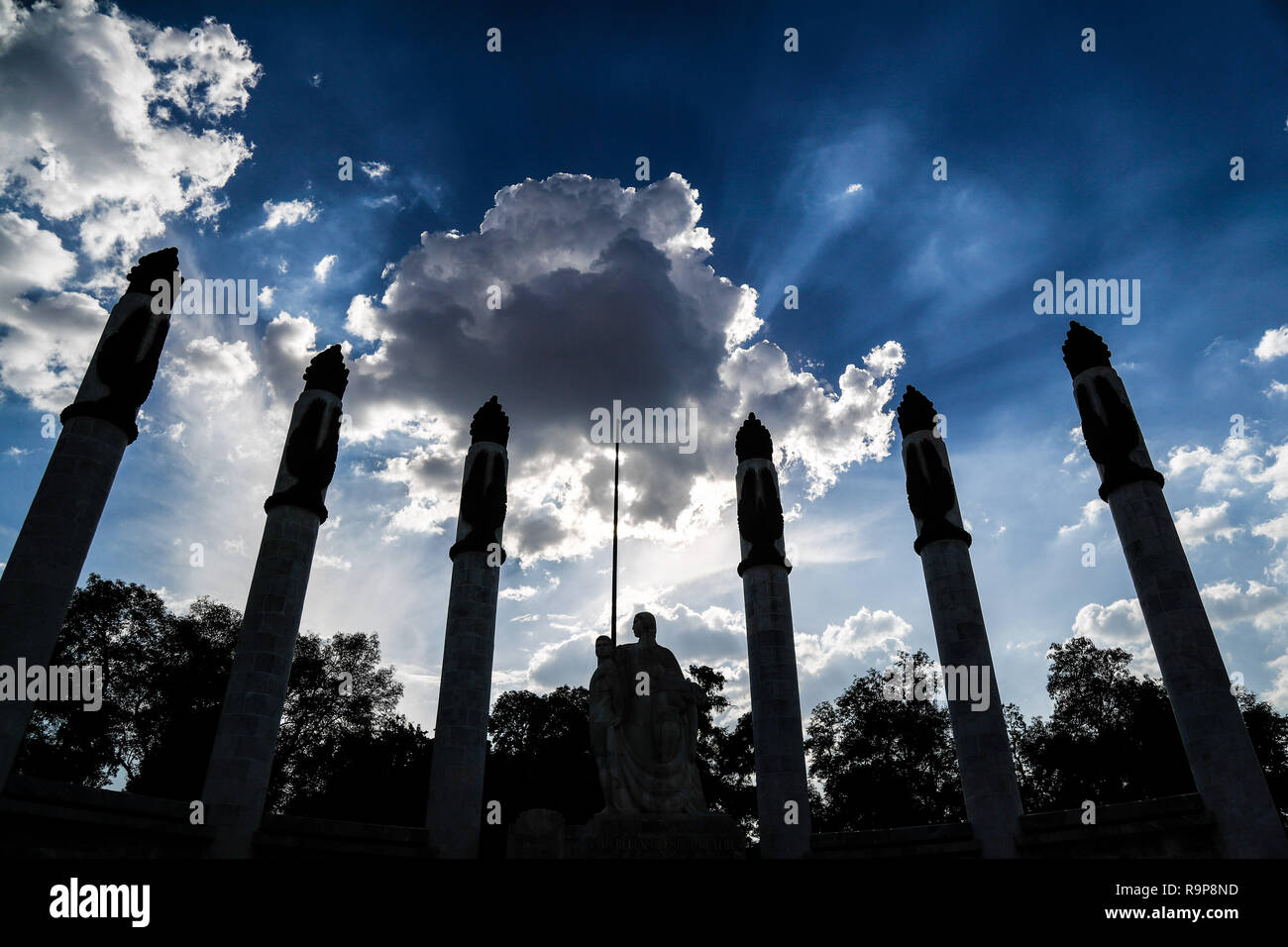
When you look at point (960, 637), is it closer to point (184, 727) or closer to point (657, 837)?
point (657, 837)

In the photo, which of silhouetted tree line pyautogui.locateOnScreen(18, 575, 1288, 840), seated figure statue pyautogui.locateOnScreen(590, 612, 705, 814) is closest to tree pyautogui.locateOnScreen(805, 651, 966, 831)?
silhouetted tree line pyautogui.locateOnScreen(18, 575, 1288, 840)

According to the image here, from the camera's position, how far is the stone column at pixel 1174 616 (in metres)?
15.5

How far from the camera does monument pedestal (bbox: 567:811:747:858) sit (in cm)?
1186

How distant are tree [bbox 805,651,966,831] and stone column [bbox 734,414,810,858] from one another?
850 inches

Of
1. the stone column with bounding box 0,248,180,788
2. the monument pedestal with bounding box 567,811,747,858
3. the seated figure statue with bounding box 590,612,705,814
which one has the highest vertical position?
the stone column with bounding box 0,248,180,788

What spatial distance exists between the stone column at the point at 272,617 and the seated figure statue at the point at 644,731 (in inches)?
318

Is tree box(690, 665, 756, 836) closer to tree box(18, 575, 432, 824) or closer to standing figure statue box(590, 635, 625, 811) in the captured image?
tree box(18, 575, 432, 824)

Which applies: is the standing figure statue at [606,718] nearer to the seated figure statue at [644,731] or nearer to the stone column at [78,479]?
the seated figure statue at [644,731]

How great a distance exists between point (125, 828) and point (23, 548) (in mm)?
5855

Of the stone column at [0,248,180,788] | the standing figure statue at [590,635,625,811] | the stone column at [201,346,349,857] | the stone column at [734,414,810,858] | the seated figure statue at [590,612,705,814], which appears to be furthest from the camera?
the stone column at [734,414,810,858]

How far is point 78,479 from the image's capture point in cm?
Result: 1543

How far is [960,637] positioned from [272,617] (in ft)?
56.0
